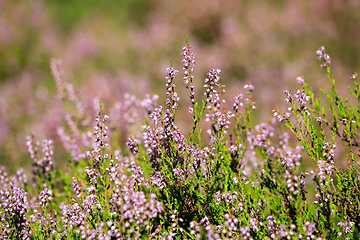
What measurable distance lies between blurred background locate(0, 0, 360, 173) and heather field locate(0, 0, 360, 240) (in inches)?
2.4

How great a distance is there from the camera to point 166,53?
10453 millimetres

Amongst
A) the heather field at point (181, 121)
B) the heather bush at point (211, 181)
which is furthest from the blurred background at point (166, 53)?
the heather bush at point (211, 181)

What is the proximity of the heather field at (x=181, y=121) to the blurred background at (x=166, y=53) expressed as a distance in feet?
0.20

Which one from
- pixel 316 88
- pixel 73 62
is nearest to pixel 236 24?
pixel 316 88

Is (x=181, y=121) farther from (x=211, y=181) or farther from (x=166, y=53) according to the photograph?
(x=211, y=181)

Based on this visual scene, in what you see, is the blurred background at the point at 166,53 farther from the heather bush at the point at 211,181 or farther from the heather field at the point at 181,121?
the heather bush at the point at 211,181

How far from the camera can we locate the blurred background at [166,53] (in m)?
7.74

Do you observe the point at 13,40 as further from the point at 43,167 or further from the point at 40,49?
the point at 43,167

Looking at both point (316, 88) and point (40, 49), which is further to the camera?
point (40, 49)

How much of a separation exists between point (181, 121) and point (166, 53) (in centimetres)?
441

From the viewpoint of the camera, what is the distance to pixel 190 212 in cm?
216

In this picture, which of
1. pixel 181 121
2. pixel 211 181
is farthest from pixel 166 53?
pixel 211 181

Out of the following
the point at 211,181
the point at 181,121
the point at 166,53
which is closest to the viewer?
the point at 211,181

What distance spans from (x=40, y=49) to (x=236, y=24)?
9.51 m
